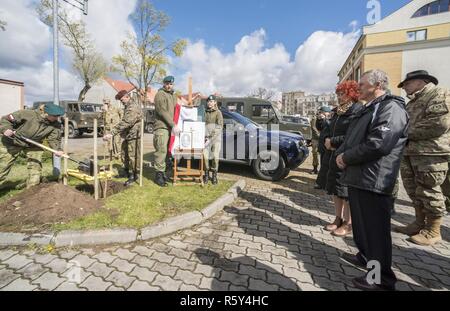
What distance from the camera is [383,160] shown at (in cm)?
222

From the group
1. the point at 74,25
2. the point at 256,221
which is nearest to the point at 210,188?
the point at 256,221

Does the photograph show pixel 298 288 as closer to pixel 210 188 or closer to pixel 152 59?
pixel 210 188

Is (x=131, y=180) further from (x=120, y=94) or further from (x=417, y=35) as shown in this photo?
(x=417, y=35)

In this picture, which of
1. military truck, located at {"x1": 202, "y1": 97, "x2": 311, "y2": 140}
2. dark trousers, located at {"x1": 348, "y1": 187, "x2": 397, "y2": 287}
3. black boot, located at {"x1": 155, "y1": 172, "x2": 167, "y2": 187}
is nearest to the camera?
dark trousers, located at {"x1": 348, "y1": 187, "x2": 397, "y2": 287}

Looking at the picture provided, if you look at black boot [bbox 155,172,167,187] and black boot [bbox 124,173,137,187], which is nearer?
black boot [bbox 124,173,137,187]

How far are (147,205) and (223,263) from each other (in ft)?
5.97

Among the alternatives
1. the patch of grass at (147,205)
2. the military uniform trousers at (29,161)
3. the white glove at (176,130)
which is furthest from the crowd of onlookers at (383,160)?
the military uniform trousers at (29,161)

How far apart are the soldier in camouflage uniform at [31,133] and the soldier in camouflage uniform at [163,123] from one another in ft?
5.43

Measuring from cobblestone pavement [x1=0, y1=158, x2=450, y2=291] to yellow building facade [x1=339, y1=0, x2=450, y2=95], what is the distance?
2971cm

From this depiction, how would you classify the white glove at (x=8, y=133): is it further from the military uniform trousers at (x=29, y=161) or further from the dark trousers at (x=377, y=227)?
the dark trousers at (x=377, y=227)

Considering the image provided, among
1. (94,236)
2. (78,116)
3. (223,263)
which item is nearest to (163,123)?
(94,236)

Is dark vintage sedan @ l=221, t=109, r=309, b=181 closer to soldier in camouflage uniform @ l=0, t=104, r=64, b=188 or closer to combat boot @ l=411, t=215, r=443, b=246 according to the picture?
combat boot @ l=411, t=215, r=443, b=246

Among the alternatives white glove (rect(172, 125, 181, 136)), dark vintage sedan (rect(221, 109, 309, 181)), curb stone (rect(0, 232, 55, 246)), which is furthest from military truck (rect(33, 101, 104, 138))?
curb stone (rect(0, 232, 55, 246))

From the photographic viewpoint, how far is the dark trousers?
2248mm
